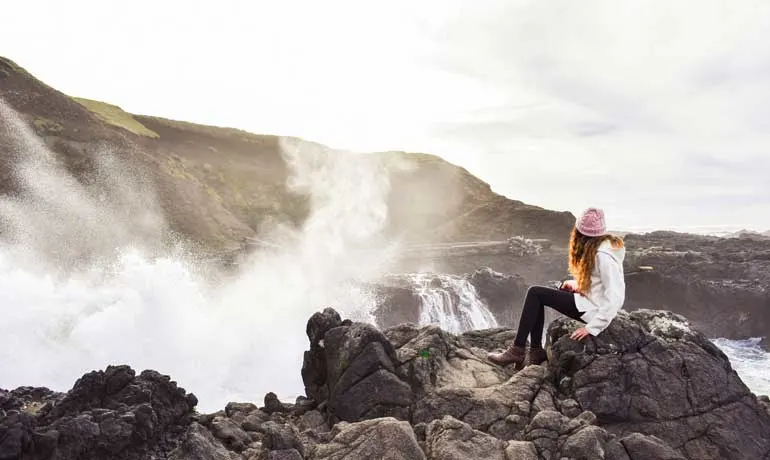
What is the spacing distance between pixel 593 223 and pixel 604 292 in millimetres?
823

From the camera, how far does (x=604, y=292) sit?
238 inches

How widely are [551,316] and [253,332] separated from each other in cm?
1606

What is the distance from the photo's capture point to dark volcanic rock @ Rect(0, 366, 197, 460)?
173 inches

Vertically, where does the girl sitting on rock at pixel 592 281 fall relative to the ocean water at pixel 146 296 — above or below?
above

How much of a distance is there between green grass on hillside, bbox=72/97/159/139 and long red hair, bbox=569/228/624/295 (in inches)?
2332

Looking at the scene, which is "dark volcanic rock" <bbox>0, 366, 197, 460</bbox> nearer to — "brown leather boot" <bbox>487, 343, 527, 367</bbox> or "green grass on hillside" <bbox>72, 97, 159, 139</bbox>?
"brown leather boot" <bbox>487, 343, 527, 367</bbox>

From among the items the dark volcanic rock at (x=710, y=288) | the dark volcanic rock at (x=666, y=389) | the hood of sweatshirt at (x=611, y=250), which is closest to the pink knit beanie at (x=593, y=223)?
the hood of sweatshirt at (x=611, y=250)

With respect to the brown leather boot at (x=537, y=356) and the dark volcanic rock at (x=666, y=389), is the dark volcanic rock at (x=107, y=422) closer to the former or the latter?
Result: the brown leather boot at (x=537, y=356)

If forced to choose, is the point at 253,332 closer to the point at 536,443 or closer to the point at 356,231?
the point at 536,443

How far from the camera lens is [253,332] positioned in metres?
22.2

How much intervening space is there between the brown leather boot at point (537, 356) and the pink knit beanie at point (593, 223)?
6.01ft

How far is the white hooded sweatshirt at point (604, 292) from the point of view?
596cm

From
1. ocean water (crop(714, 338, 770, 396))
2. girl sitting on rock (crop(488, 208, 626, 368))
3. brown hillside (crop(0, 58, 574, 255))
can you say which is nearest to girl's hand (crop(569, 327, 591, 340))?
girl sitting on rock (crop(488, 208, 626, 368))

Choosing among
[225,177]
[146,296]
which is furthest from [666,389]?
[225,177]
